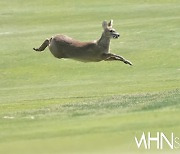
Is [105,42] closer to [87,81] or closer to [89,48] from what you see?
[89,48]

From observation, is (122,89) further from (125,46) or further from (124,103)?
(125,46)

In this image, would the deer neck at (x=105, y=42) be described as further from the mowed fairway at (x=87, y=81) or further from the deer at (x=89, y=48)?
the mowed fairway at (x=87, y=81)

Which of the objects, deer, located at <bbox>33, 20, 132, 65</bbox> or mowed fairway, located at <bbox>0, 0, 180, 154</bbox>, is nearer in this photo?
mowed fairway, located at <bbox>0, 0, 180, 154</bbox>

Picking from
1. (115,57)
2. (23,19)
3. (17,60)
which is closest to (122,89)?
(115,57)

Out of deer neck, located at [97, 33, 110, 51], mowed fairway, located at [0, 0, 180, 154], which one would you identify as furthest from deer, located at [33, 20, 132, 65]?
mowed fairway, located at [0, 0, 180, 154]

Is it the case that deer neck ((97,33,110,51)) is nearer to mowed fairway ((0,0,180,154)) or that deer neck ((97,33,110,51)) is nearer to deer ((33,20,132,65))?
deer ((33,20,132,65))

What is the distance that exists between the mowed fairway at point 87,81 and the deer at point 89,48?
801mm

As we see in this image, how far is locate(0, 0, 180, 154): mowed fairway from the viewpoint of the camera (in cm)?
894

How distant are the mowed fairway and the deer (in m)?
0.80

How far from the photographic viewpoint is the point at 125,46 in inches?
1005

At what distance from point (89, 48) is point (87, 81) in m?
2.34

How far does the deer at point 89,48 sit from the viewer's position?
17.4 m

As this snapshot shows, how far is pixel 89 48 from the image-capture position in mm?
17578

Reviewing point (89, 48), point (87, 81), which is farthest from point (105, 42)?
point (87, 81)
